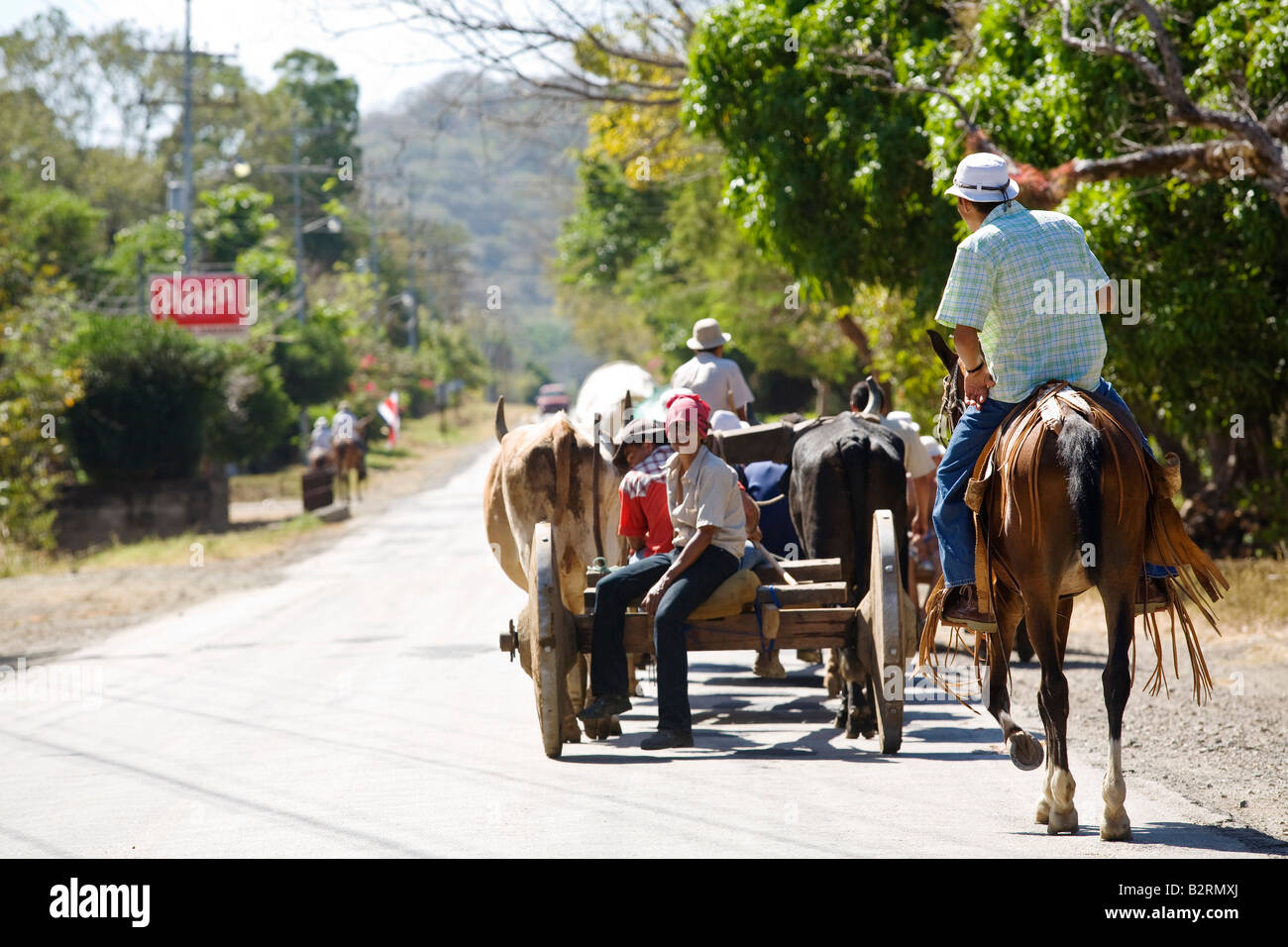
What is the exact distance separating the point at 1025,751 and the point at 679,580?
2.52m

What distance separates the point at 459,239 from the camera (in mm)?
131250

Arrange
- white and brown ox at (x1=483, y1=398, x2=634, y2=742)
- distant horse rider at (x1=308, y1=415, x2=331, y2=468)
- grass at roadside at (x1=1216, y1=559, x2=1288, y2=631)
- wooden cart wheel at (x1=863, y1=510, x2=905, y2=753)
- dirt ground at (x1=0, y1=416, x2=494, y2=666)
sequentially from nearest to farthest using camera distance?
wooden cart wheel at (x1=863, y1=510, x2=905, y2=753)
white and brown ox at (x1=483, y1=398, x2=634, y2=742)
grass at roadside at (x1=1216, y1=559, x2=1288, y2=631)
dirt ground at (x1=0, y1=416, x2=494, y2=666)
distant horse rider at (x1=308, y1=415, x2=331, y2=468)

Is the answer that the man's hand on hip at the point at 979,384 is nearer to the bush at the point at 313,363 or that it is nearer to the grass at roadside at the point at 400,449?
the grass at roadside at the point at 400,449

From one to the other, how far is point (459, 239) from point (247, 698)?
122232mm

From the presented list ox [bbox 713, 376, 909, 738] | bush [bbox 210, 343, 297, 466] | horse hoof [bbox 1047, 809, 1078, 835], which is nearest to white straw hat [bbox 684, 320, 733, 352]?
ox [bbox 713, 376, 909, 738]

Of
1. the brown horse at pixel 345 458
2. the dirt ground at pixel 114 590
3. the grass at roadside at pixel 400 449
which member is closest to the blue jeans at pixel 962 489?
the dirt ground at pixel 114 590

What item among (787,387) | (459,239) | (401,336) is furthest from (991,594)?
(459,239)

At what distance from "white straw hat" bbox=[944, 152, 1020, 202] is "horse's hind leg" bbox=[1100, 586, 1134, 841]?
1913 millimetres

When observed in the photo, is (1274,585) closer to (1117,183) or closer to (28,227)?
(1117,183)

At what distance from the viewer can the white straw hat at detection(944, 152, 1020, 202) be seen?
7.05m

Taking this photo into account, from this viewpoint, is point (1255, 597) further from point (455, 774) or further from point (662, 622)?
point (455, 774)

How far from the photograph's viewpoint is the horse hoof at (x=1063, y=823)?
643 centimetres

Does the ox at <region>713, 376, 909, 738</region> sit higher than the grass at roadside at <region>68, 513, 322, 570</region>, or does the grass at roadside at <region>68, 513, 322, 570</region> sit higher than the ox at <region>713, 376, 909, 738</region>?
the ox at <region>713, 376, 909, 738</region>

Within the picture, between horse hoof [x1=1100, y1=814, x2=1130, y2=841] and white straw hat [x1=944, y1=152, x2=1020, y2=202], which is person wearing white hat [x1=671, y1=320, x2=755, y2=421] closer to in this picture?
white straw hat [x1=944, y1=152, x2=1020, y2=202]
